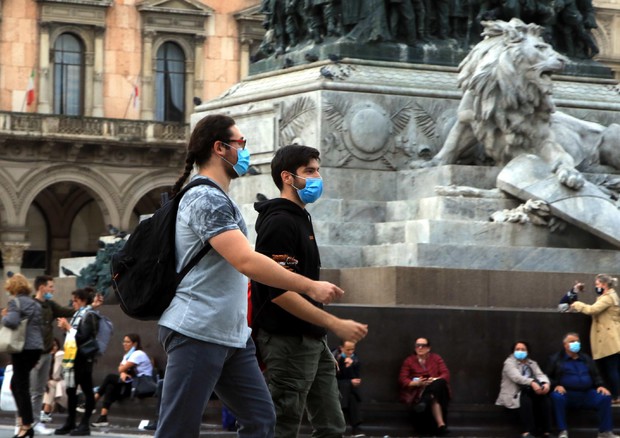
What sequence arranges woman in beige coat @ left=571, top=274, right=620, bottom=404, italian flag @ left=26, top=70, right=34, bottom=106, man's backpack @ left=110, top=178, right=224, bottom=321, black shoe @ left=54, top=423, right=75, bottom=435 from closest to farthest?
1. man's backpack @ left=110, top=178, right=224, bottom=321
2. woman in beige coat @ left=571, top=274, right=620, bottom=404
3. black shoe @ left=54, top=423, right=75, bottom=435
4. italian flag @ left=26, top=70, right=34, bottom=106

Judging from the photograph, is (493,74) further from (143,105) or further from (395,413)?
(143,105)

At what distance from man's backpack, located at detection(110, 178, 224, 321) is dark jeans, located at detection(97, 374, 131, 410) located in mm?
7289

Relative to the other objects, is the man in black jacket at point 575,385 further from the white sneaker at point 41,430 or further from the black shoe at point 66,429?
the white sneaker at point 41,430

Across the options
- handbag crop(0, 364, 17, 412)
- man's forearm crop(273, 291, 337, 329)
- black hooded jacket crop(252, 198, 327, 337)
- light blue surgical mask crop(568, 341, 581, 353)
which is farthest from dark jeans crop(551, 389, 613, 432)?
man's forearm crop(273, 291, 337, 329)

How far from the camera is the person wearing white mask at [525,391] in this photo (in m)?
13.8

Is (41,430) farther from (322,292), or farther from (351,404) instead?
(322,292)

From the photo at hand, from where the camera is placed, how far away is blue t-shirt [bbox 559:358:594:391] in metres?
14.0

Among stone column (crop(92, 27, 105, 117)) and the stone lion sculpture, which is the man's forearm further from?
stone column (crop(92, 27, 105, 117))

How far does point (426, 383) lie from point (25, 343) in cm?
287

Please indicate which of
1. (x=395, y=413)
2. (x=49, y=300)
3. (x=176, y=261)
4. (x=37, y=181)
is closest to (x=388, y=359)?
(x=395, y=413)

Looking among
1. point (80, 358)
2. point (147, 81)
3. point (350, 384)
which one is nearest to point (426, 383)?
point (350, 384)

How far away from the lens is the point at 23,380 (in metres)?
14.4

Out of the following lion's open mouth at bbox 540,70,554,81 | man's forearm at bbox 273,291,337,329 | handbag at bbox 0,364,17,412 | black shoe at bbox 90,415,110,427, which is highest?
lion's open mouth at bbox 540,70,554,81

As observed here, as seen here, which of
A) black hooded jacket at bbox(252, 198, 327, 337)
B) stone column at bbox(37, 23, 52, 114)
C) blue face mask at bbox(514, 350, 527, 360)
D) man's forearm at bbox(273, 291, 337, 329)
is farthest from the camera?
stone column at bbox(37, 23, 52, 114)
